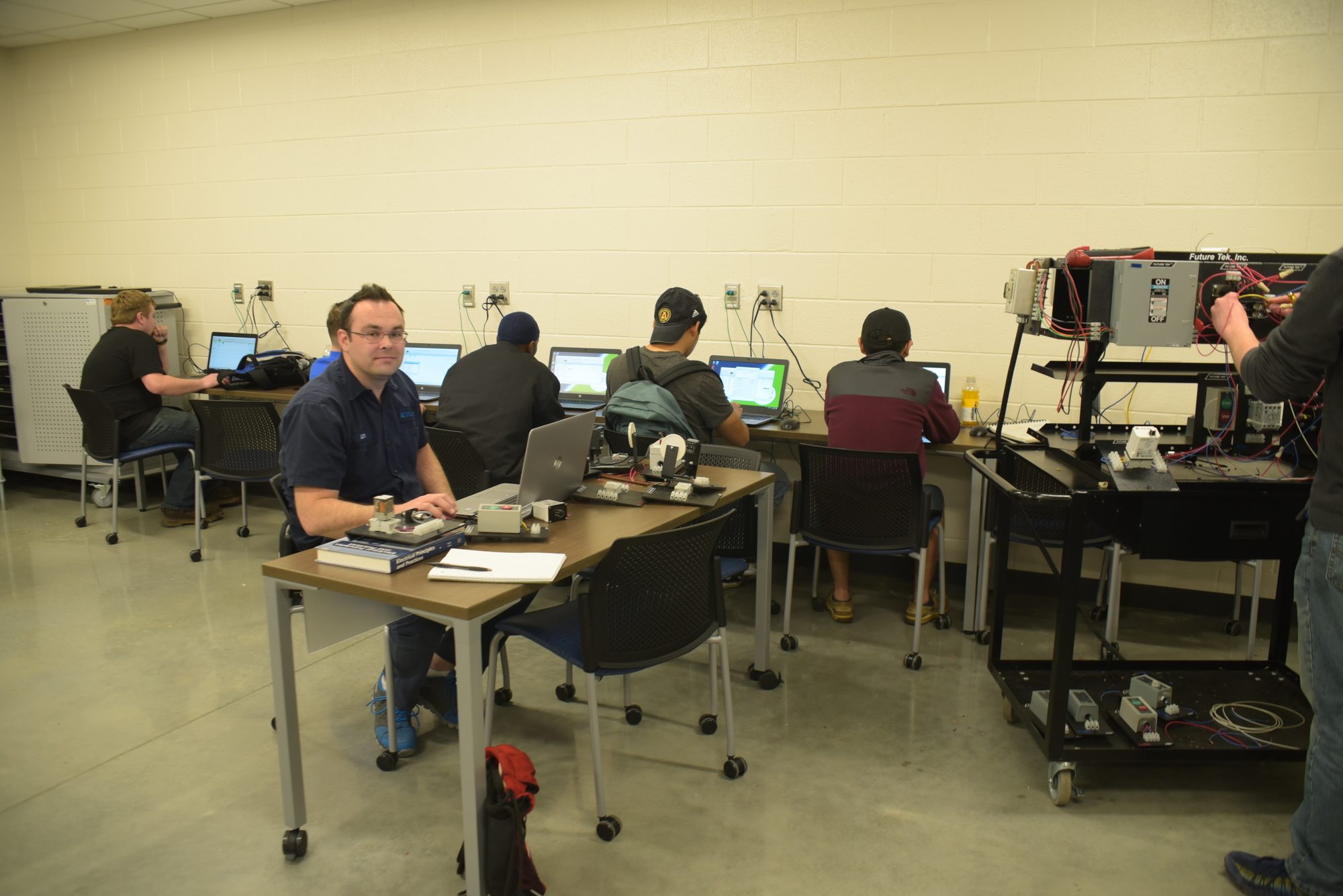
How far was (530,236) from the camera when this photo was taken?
16.5 feet

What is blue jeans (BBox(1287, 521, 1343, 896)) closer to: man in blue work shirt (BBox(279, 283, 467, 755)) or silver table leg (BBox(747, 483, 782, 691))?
silver table leg (BBox(747, 483, 782, 691))

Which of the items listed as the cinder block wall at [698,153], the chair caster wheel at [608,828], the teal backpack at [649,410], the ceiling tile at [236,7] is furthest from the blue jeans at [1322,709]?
the ceiling tile at [236,7]

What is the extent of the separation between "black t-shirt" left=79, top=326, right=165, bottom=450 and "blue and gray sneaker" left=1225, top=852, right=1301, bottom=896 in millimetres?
5068

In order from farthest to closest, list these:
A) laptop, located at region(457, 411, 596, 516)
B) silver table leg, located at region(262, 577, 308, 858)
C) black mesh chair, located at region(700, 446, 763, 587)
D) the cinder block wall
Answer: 1. the cinder block wall
2. black mesh chair, located at region(700, 446, 763, 587)
3. laptop, located at region(457, 411, 596, 516)
4. silver table leg, located at region(262, 577, 308, 858)

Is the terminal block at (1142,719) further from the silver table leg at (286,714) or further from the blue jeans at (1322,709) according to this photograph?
the silver table leg at (286,714)

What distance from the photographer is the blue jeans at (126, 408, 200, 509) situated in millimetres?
4973

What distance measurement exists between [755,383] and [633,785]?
2.28m

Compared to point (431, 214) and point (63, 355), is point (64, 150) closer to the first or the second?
point (63, 355)

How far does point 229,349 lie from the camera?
5805 mm

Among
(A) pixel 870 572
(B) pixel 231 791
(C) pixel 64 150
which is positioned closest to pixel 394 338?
(B) pixel 231 791

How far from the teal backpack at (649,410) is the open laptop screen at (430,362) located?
196 centimetres

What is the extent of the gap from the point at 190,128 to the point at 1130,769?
6075 millimetres

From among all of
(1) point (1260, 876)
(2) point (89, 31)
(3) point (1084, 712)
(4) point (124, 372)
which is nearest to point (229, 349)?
(4) point (124, 372)

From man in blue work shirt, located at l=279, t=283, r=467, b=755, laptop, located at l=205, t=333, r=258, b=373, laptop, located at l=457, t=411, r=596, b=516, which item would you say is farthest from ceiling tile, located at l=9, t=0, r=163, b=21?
laptop, located at l=457, t=411, r=596, b=516
